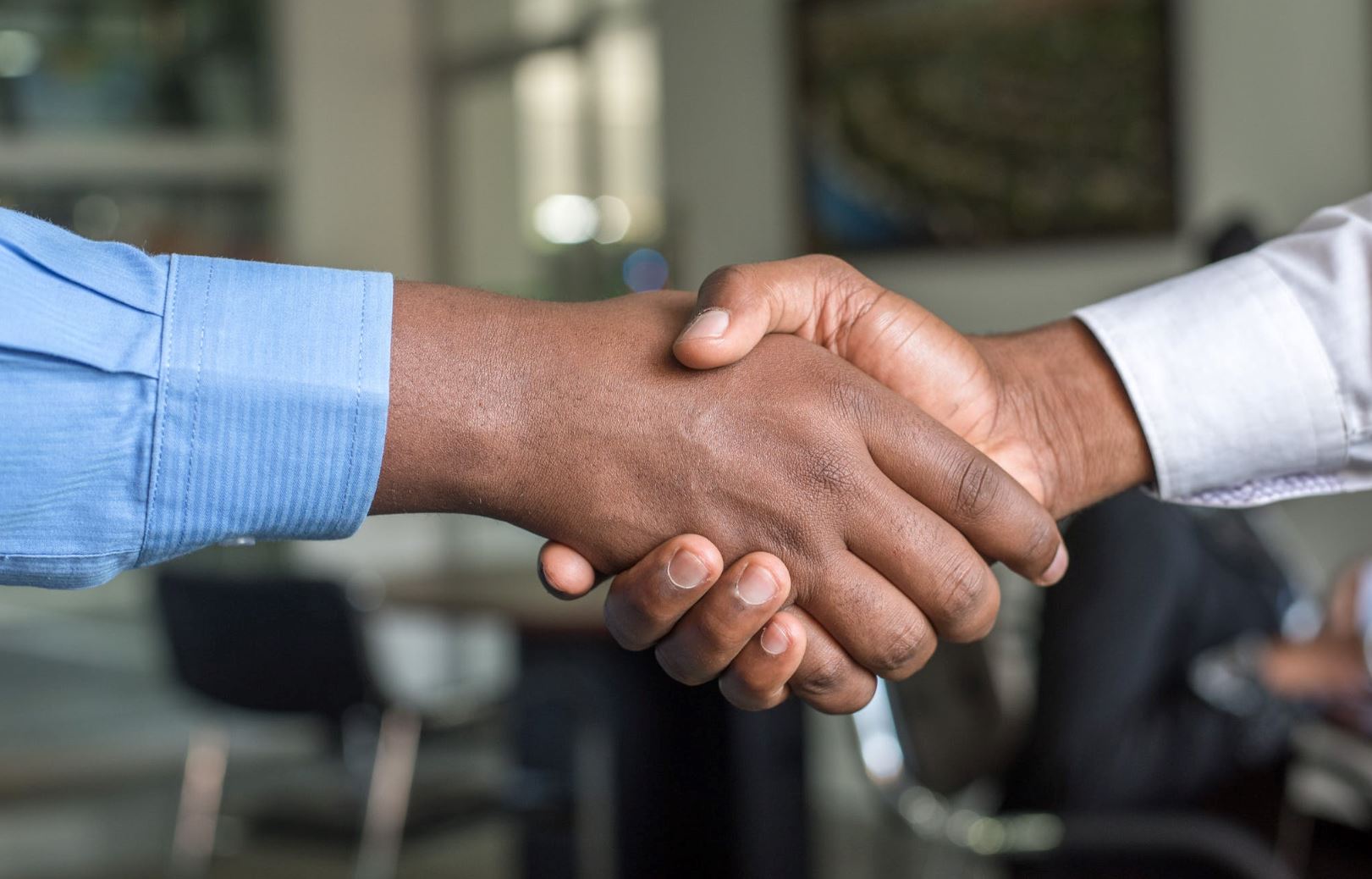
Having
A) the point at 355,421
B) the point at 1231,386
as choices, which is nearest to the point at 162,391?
the point at 355,421

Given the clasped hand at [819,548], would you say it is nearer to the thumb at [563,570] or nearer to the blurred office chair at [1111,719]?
the thumb at [563,570]

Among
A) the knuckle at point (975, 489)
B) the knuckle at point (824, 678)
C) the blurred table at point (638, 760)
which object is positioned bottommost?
the blurred table at point (638, 760)

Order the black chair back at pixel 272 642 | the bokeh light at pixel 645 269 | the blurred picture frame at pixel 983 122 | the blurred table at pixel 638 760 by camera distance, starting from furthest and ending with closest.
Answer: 1. the bokeh light at pixel 645 269
2. the blurred picture frame at pixel 983 122
3. the blurred table at pixel 638 760
4. the black chair back at pixel 272 642

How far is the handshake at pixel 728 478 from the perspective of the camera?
1.07 meters

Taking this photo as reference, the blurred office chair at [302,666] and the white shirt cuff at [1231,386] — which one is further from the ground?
the white shirt cuff at [1231,386]

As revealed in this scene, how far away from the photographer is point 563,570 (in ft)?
3.71

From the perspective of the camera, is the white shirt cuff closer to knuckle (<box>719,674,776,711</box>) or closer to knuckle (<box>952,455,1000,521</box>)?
knuckle (<box>952,455,1000,521</box>)

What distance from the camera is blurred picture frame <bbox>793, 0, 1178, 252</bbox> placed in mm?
3529

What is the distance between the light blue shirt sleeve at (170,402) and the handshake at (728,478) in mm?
49

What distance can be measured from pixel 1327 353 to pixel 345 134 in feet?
19.4

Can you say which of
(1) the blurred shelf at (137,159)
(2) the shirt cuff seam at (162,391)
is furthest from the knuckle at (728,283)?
(1) the blurred shelf at (137,159)

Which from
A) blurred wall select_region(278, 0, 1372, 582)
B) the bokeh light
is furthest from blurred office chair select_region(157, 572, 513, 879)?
the bokeh light

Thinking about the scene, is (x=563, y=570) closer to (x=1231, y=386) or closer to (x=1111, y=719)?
(x=1231, y=386)

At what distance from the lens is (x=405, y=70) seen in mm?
6598
